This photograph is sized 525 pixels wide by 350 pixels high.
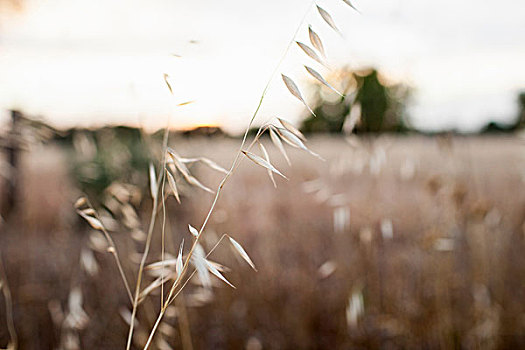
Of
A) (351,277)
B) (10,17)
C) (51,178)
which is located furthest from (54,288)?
(51,178)

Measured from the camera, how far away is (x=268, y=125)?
2.07ft

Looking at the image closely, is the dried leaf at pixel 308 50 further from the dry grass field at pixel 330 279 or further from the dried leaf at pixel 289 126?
the dry grass field at pixel 330 279

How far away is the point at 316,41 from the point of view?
2.32 feet

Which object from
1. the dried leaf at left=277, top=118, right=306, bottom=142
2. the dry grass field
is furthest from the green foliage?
the dried leaf at left=277, top=118, right=306, bottom=142

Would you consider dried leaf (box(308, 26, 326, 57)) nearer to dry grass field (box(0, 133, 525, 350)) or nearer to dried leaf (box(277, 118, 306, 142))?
dried leaf (box(277, 118, 306, 142))

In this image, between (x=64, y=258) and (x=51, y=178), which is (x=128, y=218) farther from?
(x=51, y=178)

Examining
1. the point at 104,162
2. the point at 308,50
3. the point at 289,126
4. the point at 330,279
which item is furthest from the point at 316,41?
the point at 104,162

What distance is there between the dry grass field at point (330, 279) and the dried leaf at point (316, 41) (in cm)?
71

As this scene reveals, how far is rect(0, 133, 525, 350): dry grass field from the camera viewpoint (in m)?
1.77

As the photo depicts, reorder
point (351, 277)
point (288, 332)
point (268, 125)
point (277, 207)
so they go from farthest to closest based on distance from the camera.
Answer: point (277, 207)
point (351, 277)
point (288, 332)
point (268, 125)

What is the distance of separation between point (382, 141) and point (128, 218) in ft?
2.76

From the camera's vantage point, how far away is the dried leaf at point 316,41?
0.70 metres

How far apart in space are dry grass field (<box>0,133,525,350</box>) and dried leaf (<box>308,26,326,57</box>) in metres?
0.71

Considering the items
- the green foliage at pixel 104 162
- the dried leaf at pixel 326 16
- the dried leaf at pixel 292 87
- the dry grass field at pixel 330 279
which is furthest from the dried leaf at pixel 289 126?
the green foliage at pixel 104 162
